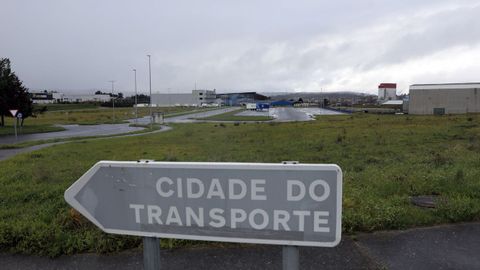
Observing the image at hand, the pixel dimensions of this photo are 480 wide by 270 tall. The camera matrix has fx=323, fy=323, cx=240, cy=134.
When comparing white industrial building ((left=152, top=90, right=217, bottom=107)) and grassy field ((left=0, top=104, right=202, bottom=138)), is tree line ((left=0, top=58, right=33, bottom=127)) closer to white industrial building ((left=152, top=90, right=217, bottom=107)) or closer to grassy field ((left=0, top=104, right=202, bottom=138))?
grassy field ((left=0, top=104, right=202, bottom=138))

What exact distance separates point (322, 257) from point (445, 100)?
244 feet

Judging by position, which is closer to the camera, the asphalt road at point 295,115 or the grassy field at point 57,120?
the grassy field at point 57,120

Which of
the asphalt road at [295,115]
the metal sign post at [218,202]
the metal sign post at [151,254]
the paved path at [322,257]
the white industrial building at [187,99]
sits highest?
the white industrial building at [187,99]

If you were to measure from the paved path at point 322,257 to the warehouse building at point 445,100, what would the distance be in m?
70.7

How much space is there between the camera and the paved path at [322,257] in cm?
290

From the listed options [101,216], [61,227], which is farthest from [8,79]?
[101,216]

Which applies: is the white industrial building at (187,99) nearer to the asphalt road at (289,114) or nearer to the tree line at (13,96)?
the asphalt road at (289,114)

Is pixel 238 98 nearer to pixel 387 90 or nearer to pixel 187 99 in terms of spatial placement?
pixel 187 99

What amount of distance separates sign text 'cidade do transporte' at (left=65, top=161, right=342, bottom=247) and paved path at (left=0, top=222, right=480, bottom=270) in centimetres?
123

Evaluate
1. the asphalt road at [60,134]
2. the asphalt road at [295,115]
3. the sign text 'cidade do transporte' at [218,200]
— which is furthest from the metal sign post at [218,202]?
the asphalt road at [295,115]

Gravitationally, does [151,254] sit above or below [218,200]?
below

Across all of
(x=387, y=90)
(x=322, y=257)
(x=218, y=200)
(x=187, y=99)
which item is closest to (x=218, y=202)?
(x=218, y=200)

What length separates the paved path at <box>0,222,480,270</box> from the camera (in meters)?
2.90

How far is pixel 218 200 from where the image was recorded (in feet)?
5.87
